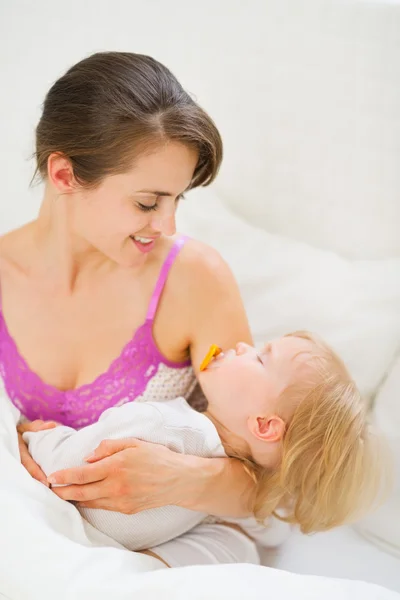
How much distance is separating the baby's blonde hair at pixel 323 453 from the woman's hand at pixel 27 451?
413 millimetres

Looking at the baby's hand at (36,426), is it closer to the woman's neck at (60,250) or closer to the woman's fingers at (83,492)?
the woman's fingers at (83,492)

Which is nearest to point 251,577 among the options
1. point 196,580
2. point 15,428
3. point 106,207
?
point 196,580

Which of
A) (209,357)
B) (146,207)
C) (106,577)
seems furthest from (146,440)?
(146,207)

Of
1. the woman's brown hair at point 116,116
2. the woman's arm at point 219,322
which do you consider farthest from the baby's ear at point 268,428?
the woman's brown hair at point 116,116

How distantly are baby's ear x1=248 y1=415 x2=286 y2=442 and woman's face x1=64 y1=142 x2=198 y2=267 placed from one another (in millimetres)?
386

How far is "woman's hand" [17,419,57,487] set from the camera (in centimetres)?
145

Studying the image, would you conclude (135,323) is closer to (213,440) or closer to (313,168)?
(213,440)

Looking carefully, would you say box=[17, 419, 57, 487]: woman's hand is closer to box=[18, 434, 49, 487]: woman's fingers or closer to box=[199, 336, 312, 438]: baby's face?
box=[18, 434, 49, 487]: woman's fingers

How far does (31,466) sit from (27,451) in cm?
6

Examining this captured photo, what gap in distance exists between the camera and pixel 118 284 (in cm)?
165

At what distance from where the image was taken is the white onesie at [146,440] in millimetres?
1434

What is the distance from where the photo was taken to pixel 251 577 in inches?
46.9

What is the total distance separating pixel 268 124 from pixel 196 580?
119cm

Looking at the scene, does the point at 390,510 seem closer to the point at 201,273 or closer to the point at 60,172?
the point at 201,273
